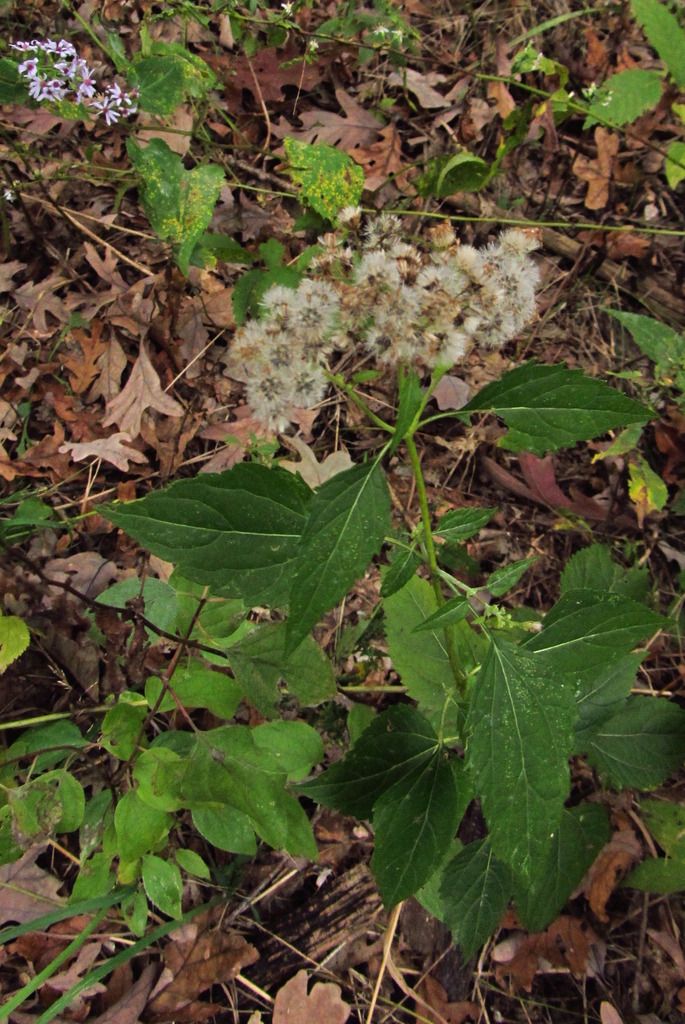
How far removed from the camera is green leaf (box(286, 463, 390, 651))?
1462 millimetres

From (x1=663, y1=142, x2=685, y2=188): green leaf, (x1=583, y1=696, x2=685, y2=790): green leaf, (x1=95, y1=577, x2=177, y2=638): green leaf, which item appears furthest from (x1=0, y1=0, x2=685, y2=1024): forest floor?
(x1=583, y1=696, x2=685, y2=790): green leaf

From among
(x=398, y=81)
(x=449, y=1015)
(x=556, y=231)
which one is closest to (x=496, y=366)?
(x=556, y=231)

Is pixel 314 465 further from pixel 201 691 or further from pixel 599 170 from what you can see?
pixel 599 170

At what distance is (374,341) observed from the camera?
5.44 ft

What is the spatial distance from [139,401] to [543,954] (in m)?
2.66

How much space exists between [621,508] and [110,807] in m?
2.35

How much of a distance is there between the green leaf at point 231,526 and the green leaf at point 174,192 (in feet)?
4.46

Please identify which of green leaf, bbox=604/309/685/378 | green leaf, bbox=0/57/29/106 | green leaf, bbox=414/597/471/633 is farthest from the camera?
green leaf, bbox=604/309/685/378

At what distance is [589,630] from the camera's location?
5.99ft

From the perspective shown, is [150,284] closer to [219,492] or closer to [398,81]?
[398,81]

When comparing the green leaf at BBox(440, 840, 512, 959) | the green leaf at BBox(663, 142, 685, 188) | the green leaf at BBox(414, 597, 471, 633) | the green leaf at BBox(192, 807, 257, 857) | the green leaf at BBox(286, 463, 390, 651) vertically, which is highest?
the green leaf at BBox(663, 142, 685, 188)

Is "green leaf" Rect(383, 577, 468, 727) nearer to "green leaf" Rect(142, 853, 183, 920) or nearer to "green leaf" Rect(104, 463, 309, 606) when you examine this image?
Result: "green leaf" Rect(104, 463, 309, 606)

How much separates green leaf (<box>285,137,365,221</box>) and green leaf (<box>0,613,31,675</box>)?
192 centimetres

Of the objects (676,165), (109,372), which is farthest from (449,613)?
(676,165)
